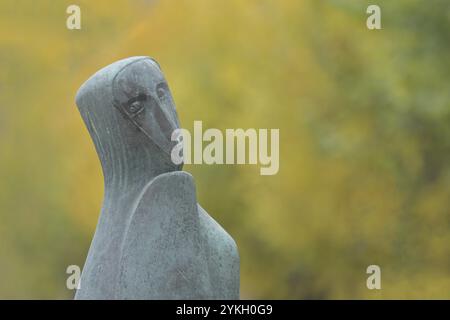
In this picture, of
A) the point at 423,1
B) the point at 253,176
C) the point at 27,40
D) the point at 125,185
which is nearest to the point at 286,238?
the point at 253,176

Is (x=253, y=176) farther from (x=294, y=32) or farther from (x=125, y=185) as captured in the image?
(x=125, y=185)

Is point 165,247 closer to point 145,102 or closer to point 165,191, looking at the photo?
point 165,191

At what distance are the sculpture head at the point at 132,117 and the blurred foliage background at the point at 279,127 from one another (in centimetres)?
664

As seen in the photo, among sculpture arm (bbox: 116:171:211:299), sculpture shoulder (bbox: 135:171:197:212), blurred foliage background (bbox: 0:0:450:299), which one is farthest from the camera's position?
blurred foliage background (bbox: 0:0:450:299)

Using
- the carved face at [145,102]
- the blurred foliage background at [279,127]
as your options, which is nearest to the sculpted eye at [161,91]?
the carved face at [145,102]

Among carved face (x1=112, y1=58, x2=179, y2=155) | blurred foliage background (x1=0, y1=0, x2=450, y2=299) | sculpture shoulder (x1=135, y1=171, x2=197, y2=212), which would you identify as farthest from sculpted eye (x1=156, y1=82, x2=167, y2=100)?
blurred foliage background (x1=0, y1=0, x2=450, y2=299)

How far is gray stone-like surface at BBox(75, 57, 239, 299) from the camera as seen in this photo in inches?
200

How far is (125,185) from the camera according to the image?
17.4 ft

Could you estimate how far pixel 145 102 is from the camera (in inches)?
208

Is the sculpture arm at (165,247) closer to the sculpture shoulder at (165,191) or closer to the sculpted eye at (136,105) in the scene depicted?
the sculpture shoulder at (165,191)

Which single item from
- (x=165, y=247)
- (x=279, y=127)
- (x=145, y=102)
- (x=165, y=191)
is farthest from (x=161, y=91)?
(x=279, y=127)

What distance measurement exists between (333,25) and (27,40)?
13.1ft

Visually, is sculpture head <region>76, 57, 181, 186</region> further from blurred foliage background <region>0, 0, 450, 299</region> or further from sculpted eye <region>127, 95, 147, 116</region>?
blurred foliage background <region>0, 0, 450, 299</region>

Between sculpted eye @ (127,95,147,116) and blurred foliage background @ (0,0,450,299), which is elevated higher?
blurred foliage background @ (0,0,450,299)
